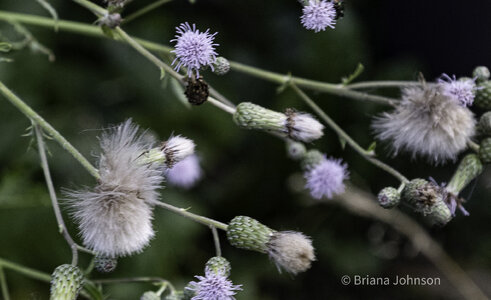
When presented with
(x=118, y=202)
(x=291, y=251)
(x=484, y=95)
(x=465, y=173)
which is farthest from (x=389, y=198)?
(x=118, y=202)

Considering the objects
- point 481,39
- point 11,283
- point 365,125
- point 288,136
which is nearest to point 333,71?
point 365,125

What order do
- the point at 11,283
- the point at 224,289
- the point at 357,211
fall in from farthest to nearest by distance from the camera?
the point at 357,211 < the point at 11,283 < the point at 224,289

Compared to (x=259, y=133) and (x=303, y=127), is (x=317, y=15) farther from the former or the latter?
(x=259, y=133)

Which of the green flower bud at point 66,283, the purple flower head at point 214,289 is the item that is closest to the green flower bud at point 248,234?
the purple flower head at point 214,289

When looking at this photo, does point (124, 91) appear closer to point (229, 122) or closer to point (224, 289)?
point (229, 122)

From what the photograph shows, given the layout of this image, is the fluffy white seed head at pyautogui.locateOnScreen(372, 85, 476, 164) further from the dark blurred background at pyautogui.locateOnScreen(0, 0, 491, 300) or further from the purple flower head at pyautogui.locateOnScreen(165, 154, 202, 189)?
the purple flower head at pyautogui.locateOnScreen(165, 154, 202, 189)

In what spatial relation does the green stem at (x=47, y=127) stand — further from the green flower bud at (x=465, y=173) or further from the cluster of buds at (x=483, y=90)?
the cluster of buds at (x=483, y=90)

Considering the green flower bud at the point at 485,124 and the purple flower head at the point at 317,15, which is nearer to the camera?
the purple flower head at the point at 317,15
